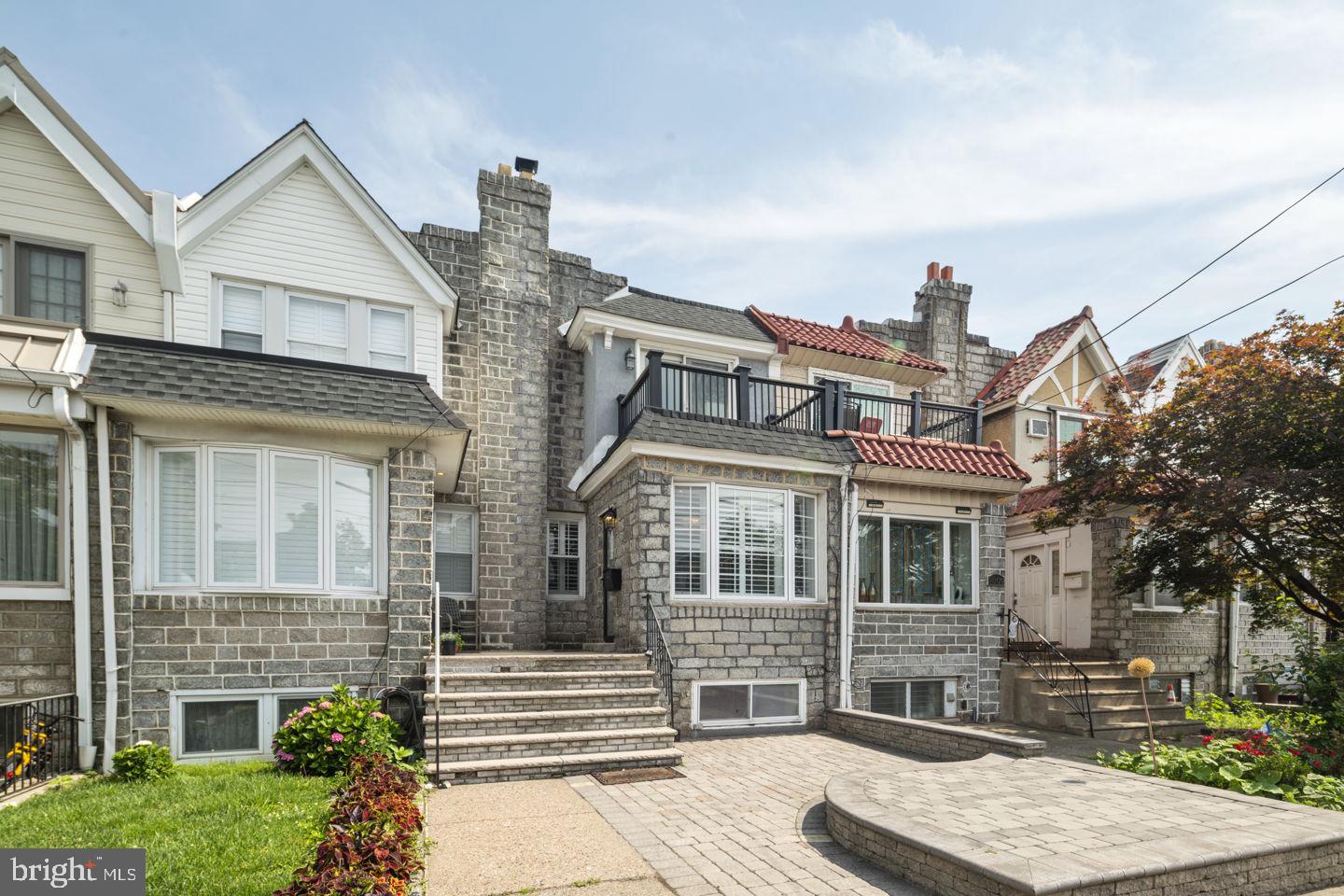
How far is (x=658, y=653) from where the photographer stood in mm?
10734

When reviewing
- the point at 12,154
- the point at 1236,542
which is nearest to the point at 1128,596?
the point at 1236,542

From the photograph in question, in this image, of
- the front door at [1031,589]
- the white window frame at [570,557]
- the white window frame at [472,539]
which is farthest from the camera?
the front door at [1031,589]

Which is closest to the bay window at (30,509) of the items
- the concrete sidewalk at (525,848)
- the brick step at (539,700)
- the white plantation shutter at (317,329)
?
the white plantation shutter at (317,329)

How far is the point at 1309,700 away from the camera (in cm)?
1002

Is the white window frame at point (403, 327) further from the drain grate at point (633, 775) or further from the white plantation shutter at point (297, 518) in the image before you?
the drain grate at point (633, 775)

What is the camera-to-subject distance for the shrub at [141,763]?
768 cm

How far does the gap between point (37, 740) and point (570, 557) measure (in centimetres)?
836

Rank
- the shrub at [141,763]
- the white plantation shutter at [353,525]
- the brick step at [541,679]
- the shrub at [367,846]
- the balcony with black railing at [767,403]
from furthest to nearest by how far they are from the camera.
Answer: the balcony with black railing at [767,403]
the white plantation shutter at [353,525]
the brick step at [541,679]
the shrub at [141,763]
the shrub at [367,846]

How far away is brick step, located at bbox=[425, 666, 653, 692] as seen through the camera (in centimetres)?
931

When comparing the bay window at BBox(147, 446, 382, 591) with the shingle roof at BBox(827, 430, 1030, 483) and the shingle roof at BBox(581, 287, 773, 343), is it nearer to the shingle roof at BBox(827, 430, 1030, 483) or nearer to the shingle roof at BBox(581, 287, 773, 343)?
the shingle roof at BBox(581, 287, 773, 343)

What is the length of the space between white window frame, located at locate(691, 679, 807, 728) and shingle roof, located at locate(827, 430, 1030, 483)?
380 centimetres

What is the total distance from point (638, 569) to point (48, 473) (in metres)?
7.30

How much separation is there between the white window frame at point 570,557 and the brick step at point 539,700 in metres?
4.74

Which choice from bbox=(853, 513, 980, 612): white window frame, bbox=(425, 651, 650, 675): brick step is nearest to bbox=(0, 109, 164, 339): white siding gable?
bbox=(425, 651, 650, 675): brick step
